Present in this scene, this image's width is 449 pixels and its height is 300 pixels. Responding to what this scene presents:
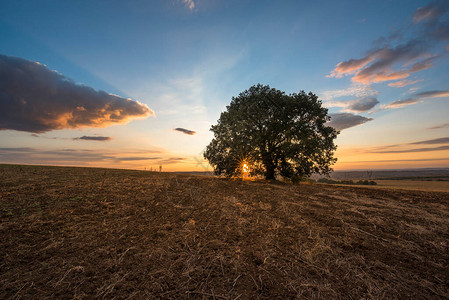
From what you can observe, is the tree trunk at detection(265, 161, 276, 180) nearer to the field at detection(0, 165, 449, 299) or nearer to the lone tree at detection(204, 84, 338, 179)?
the lone tree at detection(204, 84, 338, 179)

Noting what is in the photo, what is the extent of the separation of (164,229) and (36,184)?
7.73 meters

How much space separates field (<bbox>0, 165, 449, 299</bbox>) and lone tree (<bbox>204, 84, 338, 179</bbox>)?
8.77 m

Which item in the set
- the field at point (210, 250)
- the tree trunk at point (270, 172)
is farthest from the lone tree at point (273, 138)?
the field at point (210, 250)

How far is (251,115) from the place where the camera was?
17.0 metres

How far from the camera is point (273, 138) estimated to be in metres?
17.1

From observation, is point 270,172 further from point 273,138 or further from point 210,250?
point 210,250

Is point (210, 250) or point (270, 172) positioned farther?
point (270, 172)

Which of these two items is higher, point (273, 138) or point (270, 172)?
point (273, 138)

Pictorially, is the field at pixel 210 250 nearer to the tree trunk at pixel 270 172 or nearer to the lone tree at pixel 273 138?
the lone tree at pixel 273 138

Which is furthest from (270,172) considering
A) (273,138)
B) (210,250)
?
(210,250)

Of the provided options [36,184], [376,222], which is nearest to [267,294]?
[376,222]

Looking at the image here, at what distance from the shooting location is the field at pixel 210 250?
2.78m

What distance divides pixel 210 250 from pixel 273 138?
574 inches

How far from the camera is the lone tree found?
50.4 feet
